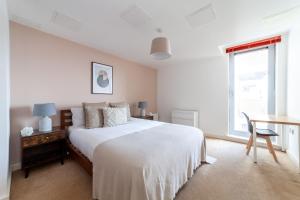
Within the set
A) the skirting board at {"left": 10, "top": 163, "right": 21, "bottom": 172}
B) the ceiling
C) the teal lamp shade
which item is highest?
the ceiling

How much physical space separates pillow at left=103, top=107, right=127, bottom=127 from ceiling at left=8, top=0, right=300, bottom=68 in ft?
4.81

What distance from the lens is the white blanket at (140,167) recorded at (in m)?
1.12

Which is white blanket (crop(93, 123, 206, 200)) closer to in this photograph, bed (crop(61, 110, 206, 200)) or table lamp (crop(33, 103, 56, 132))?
bed (crop(61, 110, 206, 200))

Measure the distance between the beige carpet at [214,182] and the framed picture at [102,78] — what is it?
1.67 metres

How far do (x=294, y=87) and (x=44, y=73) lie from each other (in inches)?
181

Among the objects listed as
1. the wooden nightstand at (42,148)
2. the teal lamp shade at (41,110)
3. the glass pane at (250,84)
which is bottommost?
the wooden nightstand at (42,148)

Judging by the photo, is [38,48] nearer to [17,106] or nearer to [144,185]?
[17,106]

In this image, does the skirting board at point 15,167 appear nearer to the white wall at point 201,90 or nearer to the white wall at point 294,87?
the white wall at point 201,90

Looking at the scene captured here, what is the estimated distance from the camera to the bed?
3.69 feet

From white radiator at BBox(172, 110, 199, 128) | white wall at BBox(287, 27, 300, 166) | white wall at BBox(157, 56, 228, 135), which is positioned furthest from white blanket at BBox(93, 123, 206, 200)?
white wall at BBox(157, 56, 228, 135)

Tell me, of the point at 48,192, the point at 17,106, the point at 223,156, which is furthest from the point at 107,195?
the point at 223,156

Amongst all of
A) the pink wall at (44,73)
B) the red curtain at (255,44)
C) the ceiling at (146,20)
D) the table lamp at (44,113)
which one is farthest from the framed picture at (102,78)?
the red curtain at (255,44)

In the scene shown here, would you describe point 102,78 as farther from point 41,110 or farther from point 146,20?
point 146,20

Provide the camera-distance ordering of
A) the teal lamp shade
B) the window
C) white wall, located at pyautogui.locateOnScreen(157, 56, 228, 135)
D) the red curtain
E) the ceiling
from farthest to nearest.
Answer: white wall, located at pyautogui.locateOnScreen(157, 56, 228, 135)
the window
the red curtain
the teal lamp shade
the ceiling
